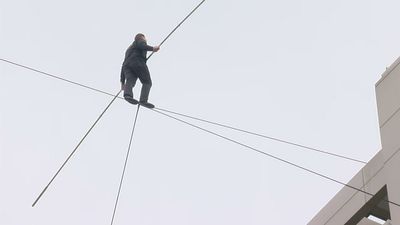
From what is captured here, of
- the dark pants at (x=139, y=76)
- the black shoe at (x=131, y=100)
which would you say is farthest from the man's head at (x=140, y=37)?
the black shoe at (x=131, y=100)

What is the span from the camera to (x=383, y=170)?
63.9 feet

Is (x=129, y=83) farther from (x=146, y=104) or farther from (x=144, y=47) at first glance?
(x=144, y=47)

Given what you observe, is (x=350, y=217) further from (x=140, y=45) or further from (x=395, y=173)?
(x=140, y=45)

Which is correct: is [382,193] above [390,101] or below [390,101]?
below

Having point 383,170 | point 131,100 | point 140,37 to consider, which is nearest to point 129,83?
point 131,100

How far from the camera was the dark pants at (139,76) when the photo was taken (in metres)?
15.9

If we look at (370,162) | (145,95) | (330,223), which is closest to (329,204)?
(330,223)

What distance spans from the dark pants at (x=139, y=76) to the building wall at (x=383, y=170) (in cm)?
528

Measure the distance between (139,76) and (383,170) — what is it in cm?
592

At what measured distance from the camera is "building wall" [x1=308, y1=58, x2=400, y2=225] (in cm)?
1861

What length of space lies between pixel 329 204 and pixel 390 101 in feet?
10.5

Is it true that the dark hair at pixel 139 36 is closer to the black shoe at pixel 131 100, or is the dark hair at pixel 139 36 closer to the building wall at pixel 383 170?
the black shoe at pixel 131 100

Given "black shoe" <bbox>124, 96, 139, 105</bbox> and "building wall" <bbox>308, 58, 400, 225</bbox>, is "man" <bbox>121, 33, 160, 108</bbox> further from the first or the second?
"building wall" <bbox>308, 58, 400, 225</bbox>

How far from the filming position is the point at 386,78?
20.1m
